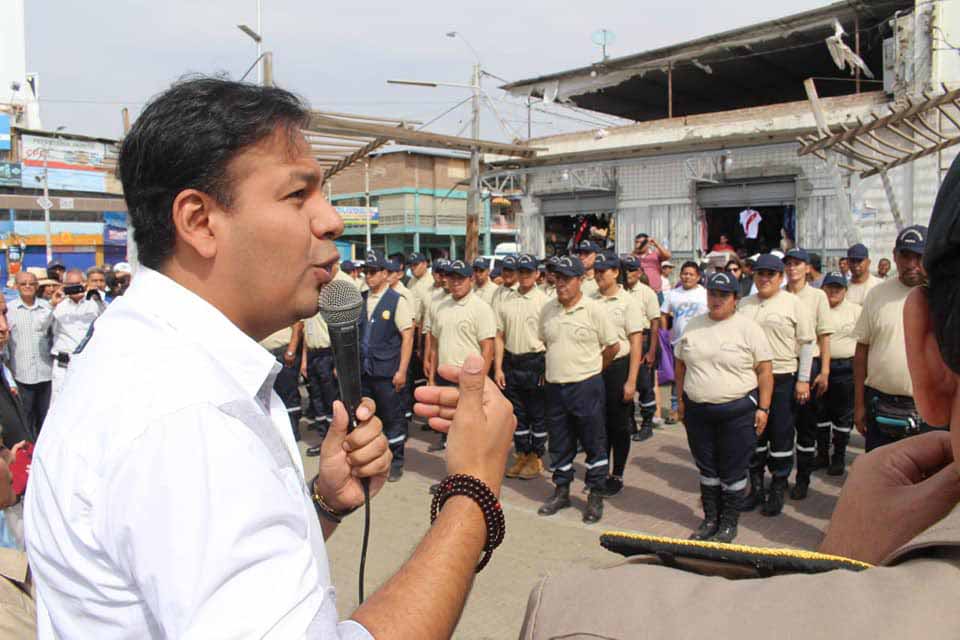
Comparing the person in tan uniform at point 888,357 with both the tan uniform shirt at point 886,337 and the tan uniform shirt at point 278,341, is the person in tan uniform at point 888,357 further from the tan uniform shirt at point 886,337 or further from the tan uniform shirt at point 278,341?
the tan uniform shirt at point 278,341

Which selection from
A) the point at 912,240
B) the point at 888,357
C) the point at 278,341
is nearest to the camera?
the point at 912,240

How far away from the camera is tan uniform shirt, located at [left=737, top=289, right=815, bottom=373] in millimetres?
5898

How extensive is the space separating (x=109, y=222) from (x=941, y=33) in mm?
41619

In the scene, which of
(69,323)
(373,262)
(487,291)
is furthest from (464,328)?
(69,323)

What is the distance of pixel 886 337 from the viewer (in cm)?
485

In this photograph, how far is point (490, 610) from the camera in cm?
421

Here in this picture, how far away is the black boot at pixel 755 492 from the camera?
231 inches

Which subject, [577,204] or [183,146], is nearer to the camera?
[183,146]

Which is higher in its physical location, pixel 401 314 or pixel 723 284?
pixel 723 284

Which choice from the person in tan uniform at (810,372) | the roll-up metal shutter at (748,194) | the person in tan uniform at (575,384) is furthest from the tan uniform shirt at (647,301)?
the roll-up metal shutter at (748,194)

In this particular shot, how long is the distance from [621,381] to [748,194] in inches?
419

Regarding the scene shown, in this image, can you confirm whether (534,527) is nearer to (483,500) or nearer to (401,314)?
(401,314)

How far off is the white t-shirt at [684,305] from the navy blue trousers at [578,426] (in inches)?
89.9

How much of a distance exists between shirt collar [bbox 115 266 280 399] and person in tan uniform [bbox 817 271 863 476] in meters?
6.08
